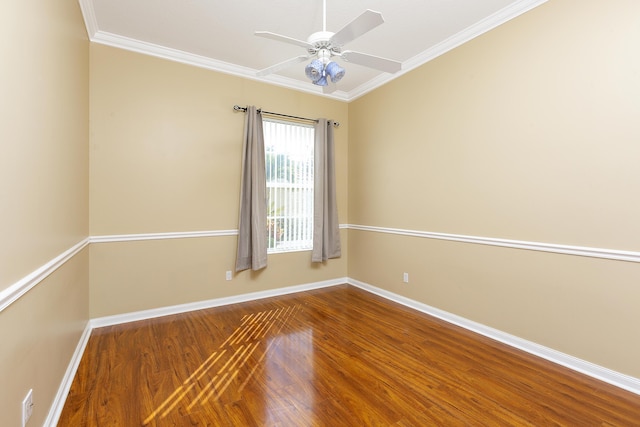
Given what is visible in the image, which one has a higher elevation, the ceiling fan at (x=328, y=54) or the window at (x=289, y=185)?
the ceiling fan at (x=328, y=54)

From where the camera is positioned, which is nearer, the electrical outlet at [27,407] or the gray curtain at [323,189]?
the electrical outlet at [27,407]

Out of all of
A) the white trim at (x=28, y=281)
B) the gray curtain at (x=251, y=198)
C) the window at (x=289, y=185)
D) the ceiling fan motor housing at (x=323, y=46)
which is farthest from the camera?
the window at (x=289, y=185)

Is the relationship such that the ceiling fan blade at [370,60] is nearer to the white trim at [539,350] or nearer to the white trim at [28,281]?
the white trim at [28,281]

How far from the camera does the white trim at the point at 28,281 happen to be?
110 centimetres

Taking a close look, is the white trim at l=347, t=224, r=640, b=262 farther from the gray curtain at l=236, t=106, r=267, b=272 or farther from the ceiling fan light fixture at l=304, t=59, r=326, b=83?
the ceiling fan light fixture at l=304, t=59, r=326, b=83

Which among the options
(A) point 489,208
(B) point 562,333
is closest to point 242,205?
(A) point 489,208

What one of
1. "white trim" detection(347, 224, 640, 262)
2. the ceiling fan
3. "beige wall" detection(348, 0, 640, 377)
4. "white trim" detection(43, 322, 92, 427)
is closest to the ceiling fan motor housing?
the ceiling fan

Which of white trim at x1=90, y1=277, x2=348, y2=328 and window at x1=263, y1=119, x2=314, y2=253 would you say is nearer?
white trim at x1=90, y1=277, x2=348, y2=328

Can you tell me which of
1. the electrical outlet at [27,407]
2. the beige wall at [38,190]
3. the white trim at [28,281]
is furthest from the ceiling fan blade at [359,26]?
the electrical outlet at [27,407]

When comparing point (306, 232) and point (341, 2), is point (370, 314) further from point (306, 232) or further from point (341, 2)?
point (341, 2)

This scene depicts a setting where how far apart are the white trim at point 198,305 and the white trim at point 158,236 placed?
751mm

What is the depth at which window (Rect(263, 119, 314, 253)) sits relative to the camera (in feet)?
13.0

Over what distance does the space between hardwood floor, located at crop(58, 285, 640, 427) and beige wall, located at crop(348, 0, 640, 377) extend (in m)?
0.40

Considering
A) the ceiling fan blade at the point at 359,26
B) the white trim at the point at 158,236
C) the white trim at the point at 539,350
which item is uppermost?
the ceiling fan blade at the point at 359,26
